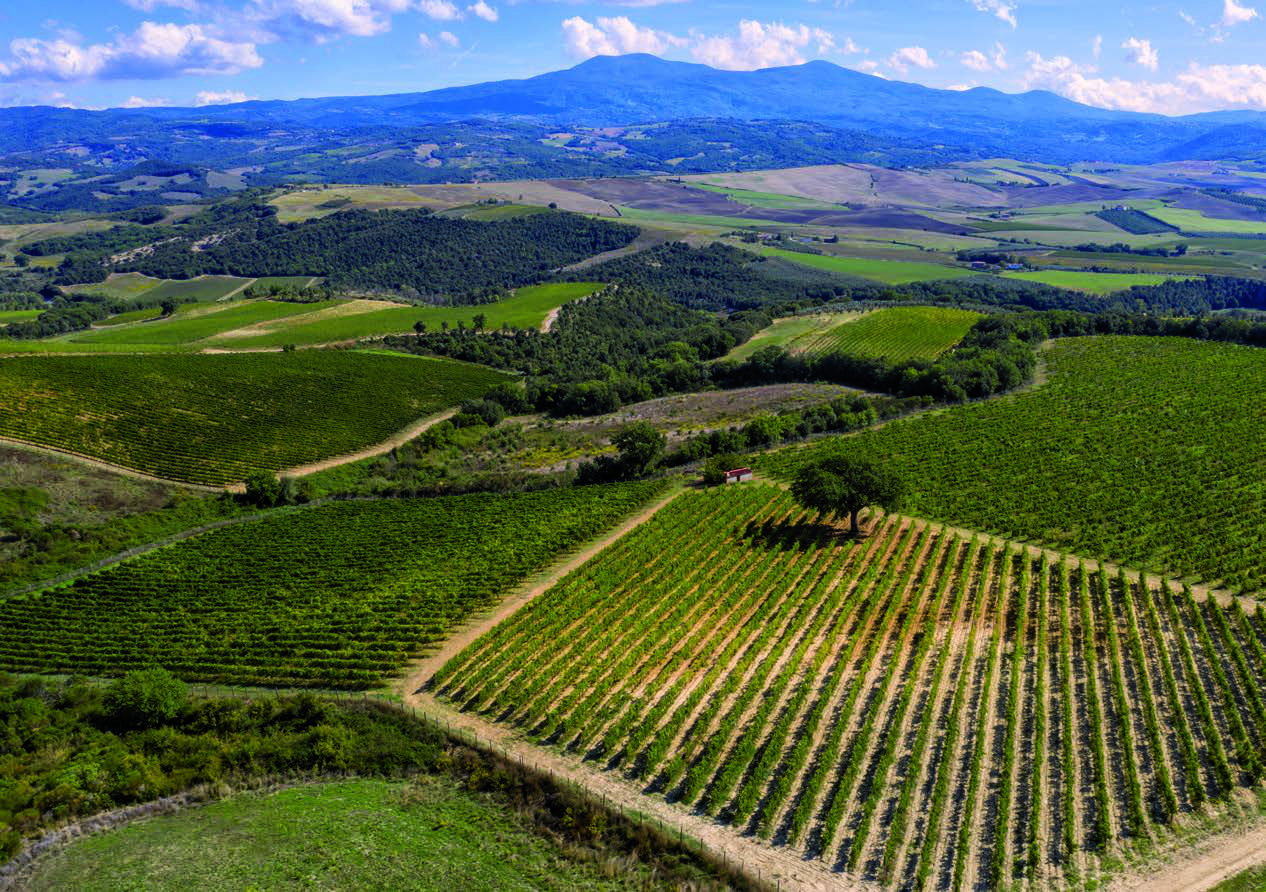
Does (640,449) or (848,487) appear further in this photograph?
(640,449)

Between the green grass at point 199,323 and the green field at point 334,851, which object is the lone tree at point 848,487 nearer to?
the green field at point 334,851

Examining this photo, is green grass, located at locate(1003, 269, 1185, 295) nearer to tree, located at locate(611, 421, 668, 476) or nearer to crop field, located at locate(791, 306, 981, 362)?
crop field, located at locate(791, 306, 981, 362)

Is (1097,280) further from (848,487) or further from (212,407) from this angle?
(212,407)

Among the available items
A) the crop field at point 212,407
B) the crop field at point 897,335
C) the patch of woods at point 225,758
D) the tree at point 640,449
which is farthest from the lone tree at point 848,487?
the crop field at point 897,335

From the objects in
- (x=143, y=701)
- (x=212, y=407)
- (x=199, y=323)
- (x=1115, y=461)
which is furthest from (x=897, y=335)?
(x=199, y=323)

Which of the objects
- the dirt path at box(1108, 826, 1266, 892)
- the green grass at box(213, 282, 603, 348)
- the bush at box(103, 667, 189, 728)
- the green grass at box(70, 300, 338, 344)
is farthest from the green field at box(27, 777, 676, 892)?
the green grass at box(70, 300, 338, 344)

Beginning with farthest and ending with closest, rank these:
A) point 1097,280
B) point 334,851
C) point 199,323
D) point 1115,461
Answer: point 1097,280 → point 199,323 → point 1115,461 → point 334,851
